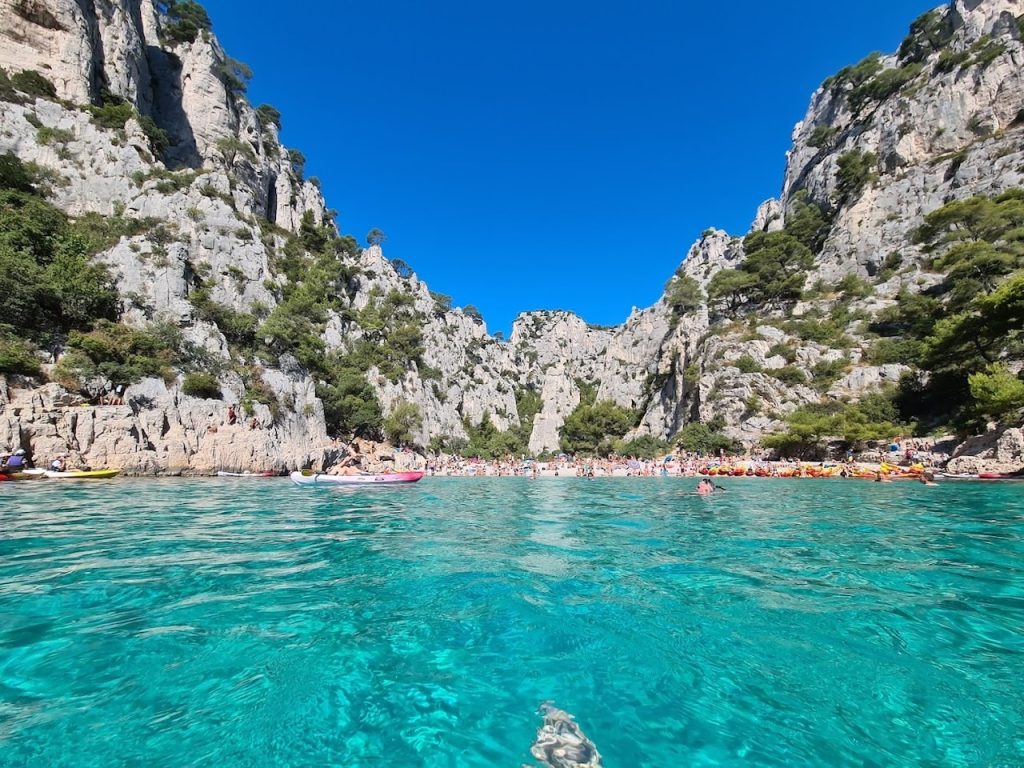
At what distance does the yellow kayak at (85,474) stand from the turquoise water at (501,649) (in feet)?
44.9

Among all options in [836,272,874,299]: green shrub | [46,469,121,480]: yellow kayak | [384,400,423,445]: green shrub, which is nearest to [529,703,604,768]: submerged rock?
[46,469,121,480]: yellow kayak

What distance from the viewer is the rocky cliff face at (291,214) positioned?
32500 mm

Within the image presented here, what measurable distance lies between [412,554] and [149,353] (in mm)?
31607

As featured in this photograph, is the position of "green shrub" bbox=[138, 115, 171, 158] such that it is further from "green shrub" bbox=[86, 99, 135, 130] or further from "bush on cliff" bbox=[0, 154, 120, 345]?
"bush on cliff" bbox=[0, 154, 120, 345]

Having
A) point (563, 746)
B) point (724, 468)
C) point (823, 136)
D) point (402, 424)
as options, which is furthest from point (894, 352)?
point (823, 136)

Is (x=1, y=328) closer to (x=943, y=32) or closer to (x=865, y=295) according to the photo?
(x=865, y=295)

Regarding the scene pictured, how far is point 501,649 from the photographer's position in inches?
180

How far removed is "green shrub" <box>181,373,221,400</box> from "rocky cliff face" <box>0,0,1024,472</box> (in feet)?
2.63

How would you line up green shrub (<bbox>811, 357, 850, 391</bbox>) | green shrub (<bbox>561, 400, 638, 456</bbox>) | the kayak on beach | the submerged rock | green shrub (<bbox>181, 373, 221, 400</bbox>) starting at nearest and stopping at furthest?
the submerged rock
the kayak on beach
green shrub (<bbox>181, 373, 221, 400</bbox>)
green shrub (<bbox>811, 357, 850, 391</bbox>)
green shrub (<bbox>561, 400, 638, 456</bbox>)

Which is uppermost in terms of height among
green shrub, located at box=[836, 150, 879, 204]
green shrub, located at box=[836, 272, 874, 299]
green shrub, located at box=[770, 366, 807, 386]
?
green shrub, located at box=[836, 150, 879, 204]

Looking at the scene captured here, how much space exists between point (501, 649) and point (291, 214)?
77.6m

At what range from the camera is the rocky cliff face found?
32500mm

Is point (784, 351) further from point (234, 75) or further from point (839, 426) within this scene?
point (234, 75)

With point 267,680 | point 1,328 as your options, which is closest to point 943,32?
point 267,680
